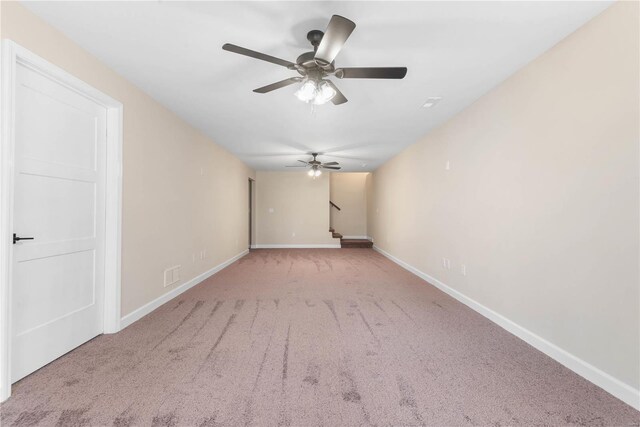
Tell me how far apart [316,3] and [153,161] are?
97.8 inches

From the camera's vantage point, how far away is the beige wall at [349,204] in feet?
34.8

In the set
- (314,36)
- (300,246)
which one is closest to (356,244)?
(300,246)

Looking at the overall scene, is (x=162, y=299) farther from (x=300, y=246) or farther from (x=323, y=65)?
(x=300, y=246)

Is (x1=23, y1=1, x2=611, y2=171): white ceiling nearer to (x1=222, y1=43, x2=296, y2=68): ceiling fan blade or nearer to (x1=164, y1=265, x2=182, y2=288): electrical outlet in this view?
(x1=222, y1=43, x2=296, y2=68): ceiling fan blade

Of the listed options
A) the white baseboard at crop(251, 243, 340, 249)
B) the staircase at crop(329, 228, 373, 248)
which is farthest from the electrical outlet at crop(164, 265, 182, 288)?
the staircase at crop(329, 228, 373, 248)

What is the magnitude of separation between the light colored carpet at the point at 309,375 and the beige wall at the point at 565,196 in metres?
0.36

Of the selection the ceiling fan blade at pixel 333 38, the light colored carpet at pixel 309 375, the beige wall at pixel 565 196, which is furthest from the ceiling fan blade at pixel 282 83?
the light colored carpet at pixel 309 375

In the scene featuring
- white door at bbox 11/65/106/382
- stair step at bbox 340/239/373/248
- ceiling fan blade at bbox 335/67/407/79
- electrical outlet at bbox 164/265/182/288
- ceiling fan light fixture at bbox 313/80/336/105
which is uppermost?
ceiling fan blade at bbox 335/67/407/79

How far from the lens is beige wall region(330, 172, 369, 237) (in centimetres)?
1061

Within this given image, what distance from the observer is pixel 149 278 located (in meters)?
3.24

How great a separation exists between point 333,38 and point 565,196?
2001 mm

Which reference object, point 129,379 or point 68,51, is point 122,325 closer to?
point 129,379

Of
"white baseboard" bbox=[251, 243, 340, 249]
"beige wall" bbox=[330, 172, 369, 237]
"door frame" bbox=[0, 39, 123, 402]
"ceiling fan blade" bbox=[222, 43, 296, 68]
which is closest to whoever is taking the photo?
"door frame" bbox=[0, 39, 123, 402]

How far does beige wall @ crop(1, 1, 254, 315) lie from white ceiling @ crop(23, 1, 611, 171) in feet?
0.43
